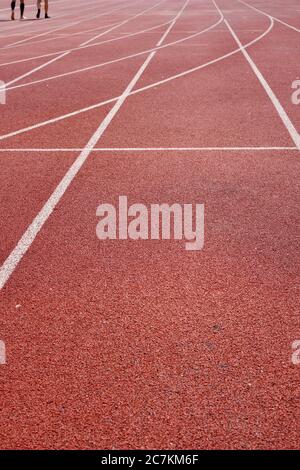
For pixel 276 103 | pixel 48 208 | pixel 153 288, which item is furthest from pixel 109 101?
pixel 153 288

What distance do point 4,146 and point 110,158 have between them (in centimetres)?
171

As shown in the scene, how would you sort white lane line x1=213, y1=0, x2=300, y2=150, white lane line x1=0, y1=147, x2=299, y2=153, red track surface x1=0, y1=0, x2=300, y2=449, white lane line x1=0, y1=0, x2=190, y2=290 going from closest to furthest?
red track surface x1=0, y1=0, x2=300, y2=449 → white lane line x1=0, y1=0, x2=190, y2=290 → white lane line x1=0, y1=147, x2=299, y2=153 → white lane line x1=213, y1=0, x2=300, y2=150

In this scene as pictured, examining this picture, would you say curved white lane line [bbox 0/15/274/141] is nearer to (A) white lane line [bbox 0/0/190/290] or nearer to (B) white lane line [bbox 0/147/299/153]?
(A) white lane line [bbox 0/0/190/290]

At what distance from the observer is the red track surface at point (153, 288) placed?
3158mm

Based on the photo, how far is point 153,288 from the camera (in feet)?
14.4

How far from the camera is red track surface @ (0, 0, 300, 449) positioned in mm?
3158

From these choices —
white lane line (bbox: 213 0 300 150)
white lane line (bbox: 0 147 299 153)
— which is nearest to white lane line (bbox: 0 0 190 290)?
white lane line (bbox: 0 147 299 153)

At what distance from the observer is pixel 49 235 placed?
5.32 m

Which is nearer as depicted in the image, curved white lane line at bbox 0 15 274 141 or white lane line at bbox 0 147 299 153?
white lane line at bbox 0 147 299 153

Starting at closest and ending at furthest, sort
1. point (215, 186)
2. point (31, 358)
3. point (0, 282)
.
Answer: point (31, 358) < point (0, 282) < point (215, 186)

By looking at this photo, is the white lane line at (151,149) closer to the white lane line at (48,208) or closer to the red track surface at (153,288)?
the red track surface at (153,288)

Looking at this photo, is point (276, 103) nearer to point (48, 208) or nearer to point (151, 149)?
point (151, 149)
